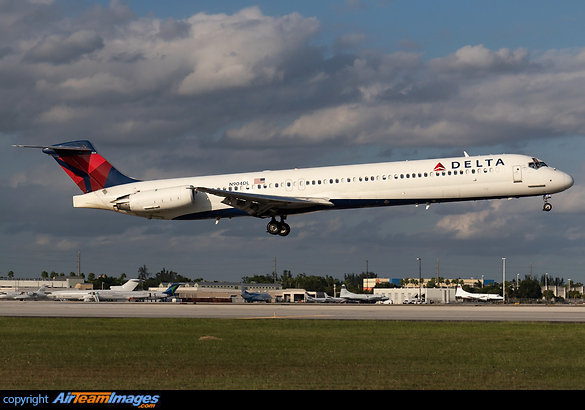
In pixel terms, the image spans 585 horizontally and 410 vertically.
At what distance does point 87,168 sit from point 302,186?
1754 centimetres

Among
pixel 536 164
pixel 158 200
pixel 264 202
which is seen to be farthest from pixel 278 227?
pixel 536 164

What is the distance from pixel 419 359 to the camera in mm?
22531

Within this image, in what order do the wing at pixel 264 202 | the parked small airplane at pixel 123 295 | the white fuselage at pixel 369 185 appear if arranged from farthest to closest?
1. the parked small airplane at pixel 123 295
2. the wing at pixel 264 202
3. the white fuselage at pixel 369 185

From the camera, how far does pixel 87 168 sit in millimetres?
55656

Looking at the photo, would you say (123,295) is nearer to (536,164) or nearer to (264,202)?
(264,202)

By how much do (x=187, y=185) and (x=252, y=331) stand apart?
22669mm

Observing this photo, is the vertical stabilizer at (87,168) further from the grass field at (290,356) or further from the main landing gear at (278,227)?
the grass field at (290,356)
